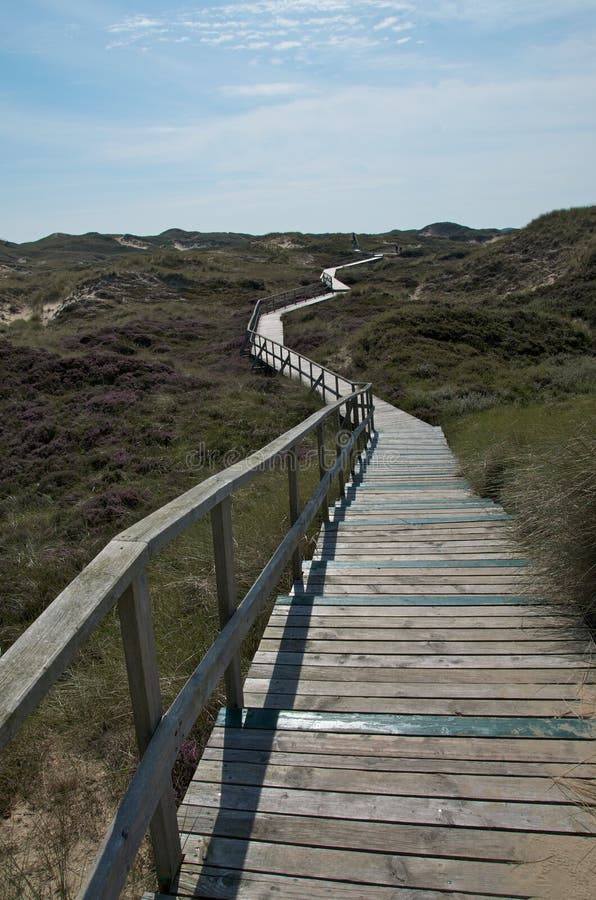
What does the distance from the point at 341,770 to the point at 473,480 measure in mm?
5121

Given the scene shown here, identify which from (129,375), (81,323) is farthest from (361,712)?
(81,323)

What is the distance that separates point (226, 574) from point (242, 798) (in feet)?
2.76

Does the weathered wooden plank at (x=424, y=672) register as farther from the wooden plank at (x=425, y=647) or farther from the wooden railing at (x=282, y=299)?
the wooden railing at (x=282, y=299)

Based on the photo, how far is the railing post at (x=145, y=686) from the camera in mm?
1717

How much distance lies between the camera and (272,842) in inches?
79.9

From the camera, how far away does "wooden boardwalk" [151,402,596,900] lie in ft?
6.25

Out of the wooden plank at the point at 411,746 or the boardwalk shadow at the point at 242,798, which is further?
the wooden plank at the point at 411,746

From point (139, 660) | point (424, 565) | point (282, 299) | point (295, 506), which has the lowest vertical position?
point (424, 565)

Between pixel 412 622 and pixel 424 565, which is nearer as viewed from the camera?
pixel 412 622

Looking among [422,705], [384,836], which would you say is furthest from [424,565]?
[384,836]

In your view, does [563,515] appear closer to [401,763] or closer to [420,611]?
[420,611]

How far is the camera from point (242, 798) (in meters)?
2.23

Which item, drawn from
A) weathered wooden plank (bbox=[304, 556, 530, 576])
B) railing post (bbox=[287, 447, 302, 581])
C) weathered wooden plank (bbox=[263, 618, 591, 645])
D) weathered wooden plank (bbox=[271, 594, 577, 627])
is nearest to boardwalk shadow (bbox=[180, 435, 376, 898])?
weathered wooden plank (bbox=[263, 618, 591, 645])

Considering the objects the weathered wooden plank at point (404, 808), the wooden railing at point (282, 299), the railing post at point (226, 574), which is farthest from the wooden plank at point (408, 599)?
the wooden railing at point (282, 299)
